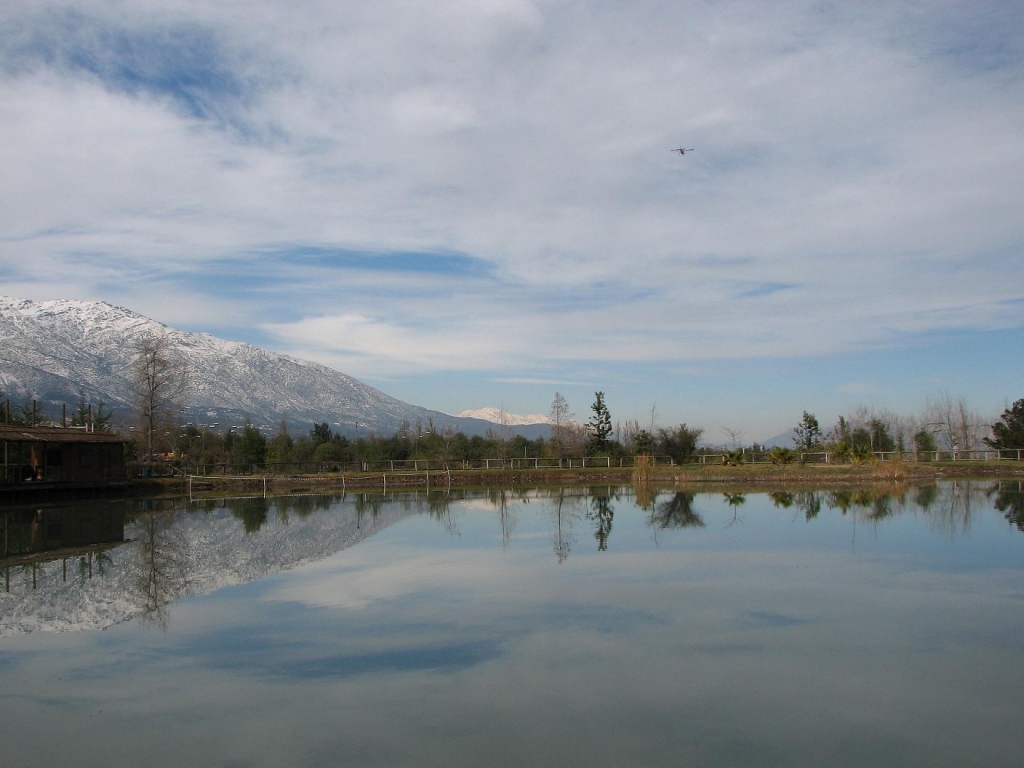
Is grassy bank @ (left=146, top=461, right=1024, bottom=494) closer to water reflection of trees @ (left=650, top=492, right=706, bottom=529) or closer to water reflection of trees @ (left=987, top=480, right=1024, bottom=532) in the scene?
water reflection of trees @ (left=987, top=480, right=1024, bottom=532)

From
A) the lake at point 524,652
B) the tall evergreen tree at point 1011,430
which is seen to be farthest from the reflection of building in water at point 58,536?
the tall evergreen tree at point 1011,430

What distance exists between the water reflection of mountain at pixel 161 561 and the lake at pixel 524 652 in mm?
92

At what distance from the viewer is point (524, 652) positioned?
8.25 m

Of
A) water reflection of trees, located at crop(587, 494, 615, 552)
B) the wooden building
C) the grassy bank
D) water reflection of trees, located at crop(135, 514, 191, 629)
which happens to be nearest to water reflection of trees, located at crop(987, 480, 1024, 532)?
the grassy bank

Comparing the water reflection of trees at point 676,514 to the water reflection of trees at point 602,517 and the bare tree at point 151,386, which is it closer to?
the water reflection of trees at point 602,517

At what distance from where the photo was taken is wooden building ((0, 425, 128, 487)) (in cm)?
3175

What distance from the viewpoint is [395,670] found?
7742 mm

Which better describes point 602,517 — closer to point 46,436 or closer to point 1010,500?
point 1010,500

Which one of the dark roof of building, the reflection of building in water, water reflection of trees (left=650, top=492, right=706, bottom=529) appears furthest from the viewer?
the dark roof of building

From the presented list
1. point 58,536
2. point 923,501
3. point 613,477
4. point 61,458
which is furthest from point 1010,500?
point 61,458

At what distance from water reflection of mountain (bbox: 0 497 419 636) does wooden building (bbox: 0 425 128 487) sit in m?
7.22

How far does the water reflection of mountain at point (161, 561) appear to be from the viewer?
35.8 ft

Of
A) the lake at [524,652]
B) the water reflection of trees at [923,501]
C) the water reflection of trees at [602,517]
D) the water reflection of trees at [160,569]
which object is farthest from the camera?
the water reflection of trees at [923,501]

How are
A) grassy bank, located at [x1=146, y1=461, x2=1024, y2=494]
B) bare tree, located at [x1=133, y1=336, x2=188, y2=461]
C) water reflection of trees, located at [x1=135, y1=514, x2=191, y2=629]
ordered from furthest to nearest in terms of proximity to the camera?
bare tree, located at [x1=133, y1=336, x2=188, y2=461], grassy bank, located at [x1=146, y1=461, x2=1024, y2=494], water reflection of trees, located at [x1=135, y1=514, x2=191, y2=629]
